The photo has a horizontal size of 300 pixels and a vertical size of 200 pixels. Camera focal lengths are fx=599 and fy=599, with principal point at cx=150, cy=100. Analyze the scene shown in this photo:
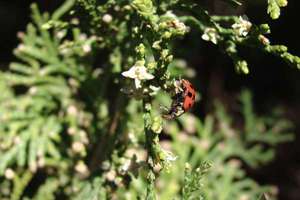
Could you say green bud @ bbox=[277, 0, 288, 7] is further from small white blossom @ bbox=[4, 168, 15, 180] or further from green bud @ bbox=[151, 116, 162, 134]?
small white blossom @ bbox=[4, 168, 15, 180]

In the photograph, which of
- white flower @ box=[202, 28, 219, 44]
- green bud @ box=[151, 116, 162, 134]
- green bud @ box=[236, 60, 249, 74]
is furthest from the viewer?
white flower @ box=[202, 28, 219, 44]

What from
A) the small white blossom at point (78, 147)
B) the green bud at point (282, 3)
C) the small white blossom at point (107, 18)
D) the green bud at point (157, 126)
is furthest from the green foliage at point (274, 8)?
the small white blossom at point (78, 147)

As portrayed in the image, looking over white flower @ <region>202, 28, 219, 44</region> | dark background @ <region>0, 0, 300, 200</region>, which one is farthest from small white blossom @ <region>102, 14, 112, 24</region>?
dark background @ <region>0, 0, 300, 200</region>

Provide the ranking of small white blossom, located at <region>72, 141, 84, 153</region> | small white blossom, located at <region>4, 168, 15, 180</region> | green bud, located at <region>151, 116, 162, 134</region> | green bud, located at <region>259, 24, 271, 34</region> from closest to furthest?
green bud, located at <region>151, 116, 162, 134</region> < green bud, located at <region>259, 24, 271, 34</region> < small white blossom, located at <region>72, 141, 84, 153</region> < small white blossom, located at <region>4, 168, 15, 180</region>

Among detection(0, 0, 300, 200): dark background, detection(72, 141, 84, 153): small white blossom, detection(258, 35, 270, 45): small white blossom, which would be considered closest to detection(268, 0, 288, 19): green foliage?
detection(258, 35, 270, 45): small white blossom

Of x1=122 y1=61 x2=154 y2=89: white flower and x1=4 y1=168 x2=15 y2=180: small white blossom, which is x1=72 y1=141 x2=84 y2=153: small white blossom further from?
x1=122 y1=61 x2=154 y2=89: white flower

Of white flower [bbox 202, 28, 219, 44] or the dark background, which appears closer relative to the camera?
white flower [bbox 202, 28, 219, 44]

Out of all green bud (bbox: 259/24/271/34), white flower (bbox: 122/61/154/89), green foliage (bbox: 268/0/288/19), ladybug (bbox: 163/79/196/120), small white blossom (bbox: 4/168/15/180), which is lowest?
small white blossom (bbox: 4/168/15/180)

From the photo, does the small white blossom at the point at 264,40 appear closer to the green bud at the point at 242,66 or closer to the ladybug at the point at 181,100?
the green bud at the point at 242,66

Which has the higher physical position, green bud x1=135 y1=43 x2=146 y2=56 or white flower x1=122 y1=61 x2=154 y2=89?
green bud x1=135 y1=43 x2=146 y2=56
